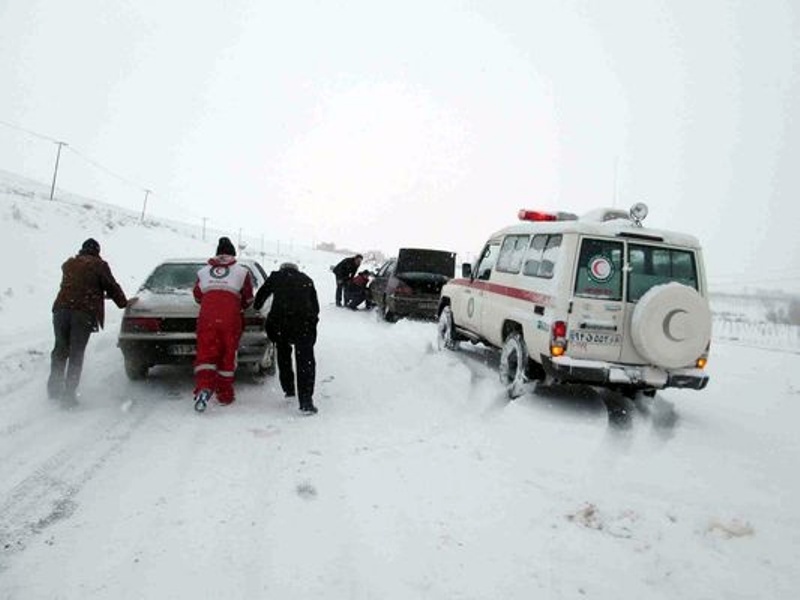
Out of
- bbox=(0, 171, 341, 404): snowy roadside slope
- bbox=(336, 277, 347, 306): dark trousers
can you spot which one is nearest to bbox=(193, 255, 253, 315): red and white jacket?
bbox=(0, 171, 341, 404): snowy roadside slope

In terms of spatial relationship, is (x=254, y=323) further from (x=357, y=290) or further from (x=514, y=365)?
(x=357, y=290)

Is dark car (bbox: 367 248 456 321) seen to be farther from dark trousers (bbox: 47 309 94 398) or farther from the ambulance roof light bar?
dark trousers (bbox: 47 309 94 398)

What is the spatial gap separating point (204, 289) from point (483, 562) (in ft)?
13.6

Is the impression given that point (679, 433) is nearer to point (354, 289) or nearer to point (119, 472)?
point (119, 472)

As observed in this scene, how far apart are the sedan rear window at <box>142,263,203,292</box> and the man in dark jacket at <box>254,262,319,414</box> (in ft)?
5.09

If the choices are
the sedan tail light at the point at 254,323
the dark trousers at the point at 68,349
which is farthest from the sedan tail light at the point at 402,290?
the dark trousers at the point at 68,349

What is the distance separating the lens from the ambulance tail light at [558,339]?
6090 mm

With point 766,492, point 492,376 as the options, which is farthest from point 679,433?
point 492,376

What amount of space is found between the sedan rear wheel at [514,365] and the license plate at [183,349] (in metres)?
3.87

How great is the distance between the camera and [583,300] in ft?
20.1

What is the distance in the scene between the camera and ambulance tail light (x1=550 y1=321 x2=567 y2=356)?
6090 mm

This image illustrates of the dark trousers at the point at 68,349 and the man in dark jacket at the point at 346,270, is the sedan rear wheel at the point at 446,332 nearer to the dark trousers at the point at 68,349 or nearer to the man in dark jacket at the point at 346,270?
the dark trousers at the point at 68,349

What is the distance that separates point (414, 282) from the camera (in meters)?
13.6

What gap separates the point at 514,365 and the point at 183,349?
4109 millimetres
